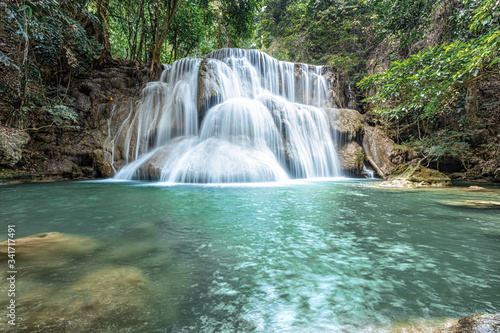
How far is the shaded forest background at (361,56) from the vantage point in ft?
15.3

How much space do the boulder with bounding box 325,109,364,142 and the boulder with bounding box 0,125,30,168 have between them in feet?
36.5

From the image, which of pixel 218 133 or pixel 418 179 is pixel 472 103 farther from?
pixel 218 133

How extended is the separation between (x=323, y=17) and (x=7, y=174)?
51.5 feet

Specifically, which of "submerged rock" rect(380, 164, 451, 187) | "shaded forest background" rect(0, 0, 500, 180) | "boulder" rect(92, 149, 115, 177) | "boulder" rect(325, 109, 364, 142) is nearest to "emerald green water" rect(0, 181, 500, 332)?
"shaded forest background" rect(0, 0, 500, 180)

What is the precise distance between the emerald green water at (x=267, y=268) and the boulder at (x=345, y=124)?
22.7 ft

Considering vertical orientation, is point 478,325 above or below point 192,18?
below

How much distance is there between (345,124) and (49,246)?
10469mm

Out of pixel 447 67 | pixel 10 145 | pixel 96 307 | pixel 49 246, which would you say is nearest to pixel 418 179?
pixel 447 67

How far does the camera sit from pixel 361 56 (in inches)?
576

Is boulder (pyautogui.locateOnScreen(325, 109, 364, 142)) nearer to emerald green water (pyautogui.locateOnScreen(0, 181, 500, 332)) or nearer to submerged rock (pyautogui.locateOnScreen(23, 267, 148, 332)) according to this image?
emerald green water (pyautogui.locateOnScreen(0, 181, 500, 332))

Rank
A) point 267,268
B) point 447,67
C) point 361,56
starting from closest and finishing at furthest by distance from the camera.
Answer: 1. point 267,268
2. point 447,67
3. point 361,56

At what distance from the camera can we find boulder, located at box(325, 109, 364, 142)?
10.1m

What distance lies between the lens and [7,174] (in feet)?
23.1

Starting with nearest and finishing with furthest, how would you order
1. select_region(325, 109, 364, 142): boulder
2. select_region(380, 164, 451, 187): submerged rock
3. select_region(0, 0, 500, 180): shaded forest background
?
1. select_region(0, 0, 500, 180): shaded forest background
2. select_region(380, 164, 451, 187): submerged rock
3. select_region(325, 109, 364, 142): boulder
